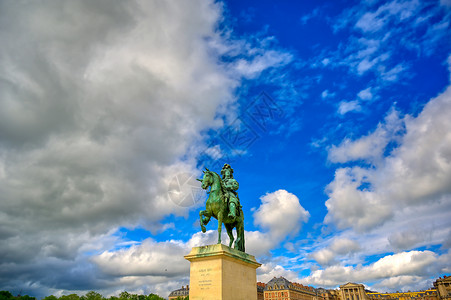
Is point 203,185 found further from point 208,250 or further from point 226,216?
point 208,250

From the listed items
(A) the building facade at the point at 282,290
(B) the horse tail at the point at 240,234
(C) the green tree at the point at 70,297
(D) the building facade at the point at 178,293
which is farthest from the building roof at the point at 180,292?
(B) the horse tail at the point at 240,234

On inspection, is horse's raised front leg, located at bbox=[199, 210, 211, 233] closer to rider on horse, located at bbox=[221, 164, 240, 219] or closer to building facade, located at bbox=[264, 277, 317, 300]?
rider on horse, located at bbox=[221, 164, 240, 219]

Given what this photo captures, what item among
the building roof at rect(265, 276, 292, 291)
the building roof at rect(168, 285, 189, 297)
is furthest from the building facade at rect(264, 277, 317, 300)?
the building roof at rect(168, 285, 189, 297)

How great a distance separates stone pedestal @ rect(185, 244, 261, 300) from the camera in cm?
1583

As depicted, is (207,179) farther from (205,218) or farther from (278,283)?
(278,283)

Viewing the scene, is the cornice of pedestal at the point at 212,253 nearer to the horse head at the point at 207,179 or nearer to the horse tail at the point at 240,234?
the horse tail at the point at 240,234

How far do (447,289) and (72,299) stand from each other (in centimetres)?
22232

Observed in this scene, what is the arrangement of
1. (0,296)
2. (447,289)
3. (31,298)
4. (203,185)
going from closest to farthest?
1. (203,185)
2. (0,296)
3. (31,298)
4. (447,289)

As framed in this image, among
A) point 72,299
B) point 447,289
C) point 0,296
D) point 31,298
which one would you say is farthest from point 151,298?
point 447,289

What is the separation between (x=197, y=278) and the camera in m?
16.5

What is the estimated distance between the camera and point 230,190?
64.8 ft

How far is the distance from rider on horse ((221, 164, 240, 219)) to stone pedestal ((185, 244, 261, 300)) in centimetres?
249

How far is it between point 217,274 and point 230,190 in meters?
5.49

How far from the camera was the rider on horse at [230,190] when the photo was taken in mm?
18656
